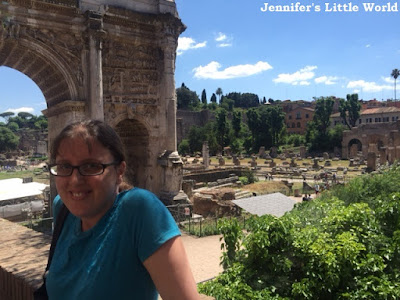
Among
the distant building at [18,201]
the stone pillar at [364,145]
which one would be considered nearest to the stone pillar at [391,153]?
the stone pillar at [364,145]

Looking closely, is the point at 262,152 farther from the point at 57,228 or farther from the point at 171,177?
the point at 57,228

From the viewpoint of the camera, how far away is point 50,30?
10.8 m

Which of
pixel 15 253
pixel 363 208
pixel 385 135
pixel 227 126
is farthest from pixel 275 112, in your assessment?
pixel 15 253

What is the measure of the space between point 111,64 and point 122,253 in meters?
11.7

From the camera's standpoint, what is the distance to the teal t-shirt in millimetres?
1314

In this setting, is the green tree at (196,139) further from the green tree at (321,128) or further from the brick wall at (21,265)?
the brick wall at (21,265)

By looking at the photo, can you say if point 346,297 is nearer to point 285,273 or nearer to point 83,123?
point 285,273

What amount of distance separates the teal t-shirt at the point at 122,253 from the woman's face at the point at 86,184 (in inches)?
3.5

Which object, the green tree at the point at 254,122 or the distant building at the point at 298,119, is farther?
the distant building at the point at 298,119

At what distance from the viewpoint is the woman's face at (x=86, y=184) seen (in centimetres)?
152

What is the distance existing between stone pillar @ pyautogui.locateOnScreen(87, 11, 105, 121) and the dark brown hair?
9.87 m

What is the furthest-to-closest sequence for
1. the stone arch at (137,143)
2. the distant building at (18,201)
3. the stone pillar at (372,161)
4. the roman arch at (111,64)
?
the stone pillar at (372,161) → the distant building at (18,201) → the stone arch at (137,143) → the roman arch at (111,64)

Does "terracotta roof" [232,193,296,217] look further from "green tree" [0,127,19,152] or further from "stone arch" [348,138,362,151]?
"green tree" [0,127,19,152]

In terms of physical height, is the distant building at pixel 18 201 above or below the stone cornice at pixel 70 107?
below
